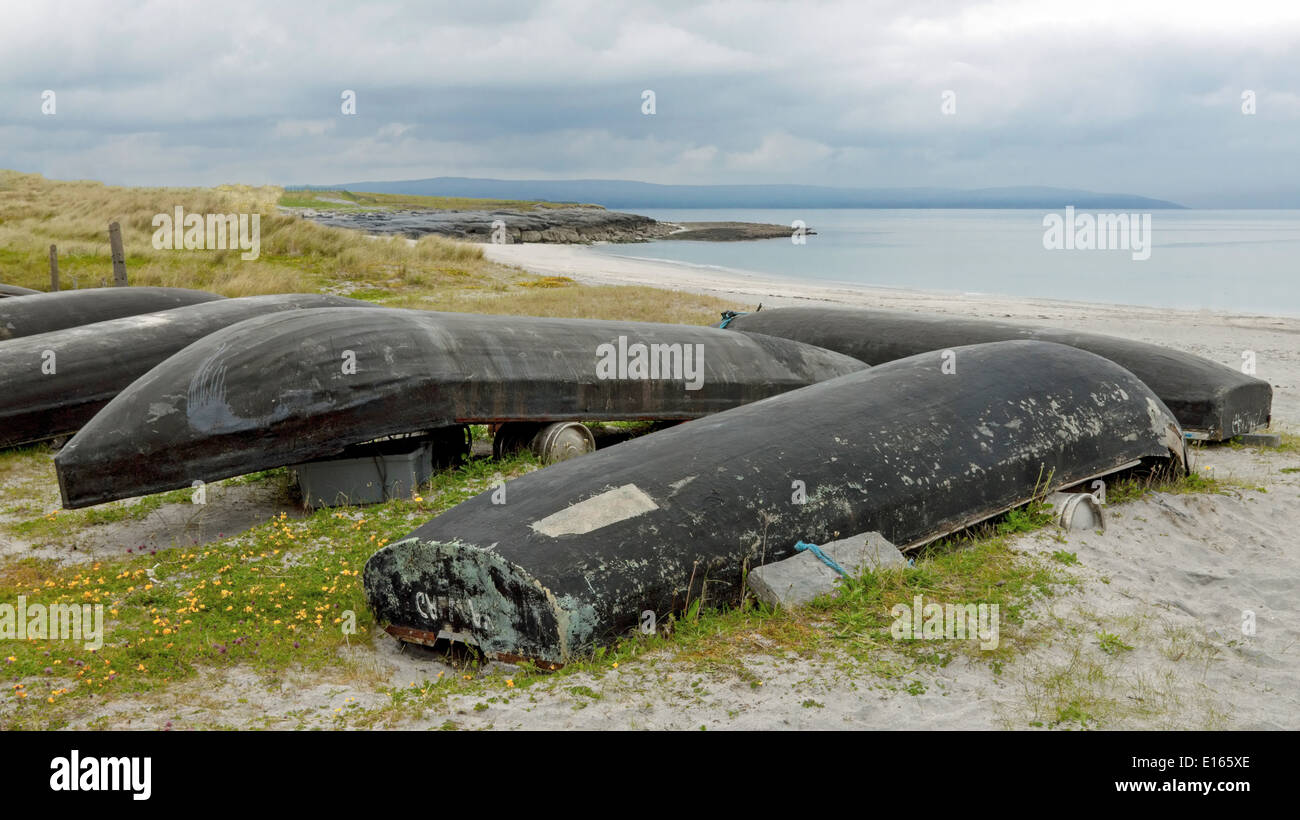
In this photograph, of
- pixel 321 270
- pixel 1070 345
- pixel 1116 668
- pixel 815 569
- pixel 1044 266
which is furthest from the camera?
pixel 1044 266

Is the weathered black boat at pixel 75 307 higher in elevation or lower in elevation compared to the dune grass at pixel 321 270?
lower

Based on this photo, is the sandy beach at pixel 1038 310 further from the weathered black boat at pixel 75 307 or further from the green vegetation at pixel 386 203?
the green vegetation at pixel 386 203

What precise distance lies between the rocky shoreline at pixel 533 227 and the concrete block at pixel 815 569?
152ft

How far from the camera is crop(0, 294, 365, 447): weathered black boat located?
36.4 ft

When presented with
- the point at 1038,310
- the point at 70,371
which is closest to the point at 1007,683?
the point at 70,371

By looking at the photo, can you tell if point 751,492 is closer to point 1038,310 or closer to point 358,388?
point 358,388

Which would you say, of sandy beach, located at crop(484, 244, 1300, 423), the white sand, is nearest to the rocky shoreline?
sandy beach, located at crop(484, 244, 1300, 423)

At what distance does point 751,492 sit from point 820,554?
585 millimetres

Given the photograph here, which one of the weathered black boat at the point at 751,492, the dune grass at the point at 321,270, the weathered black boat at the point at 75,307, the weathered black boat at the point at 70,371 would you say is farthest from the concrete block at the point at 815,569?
the dune grass at the point at 321,270

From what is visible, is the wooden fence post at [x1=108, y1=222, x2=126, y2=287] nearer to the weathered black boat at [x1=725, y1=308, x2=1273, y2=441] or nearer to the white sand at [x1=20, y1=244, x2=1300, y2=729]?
the weathered black boat at [x1=725, y1=308, x2=1273, y2=441]

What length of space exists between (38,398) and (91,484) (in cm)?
422

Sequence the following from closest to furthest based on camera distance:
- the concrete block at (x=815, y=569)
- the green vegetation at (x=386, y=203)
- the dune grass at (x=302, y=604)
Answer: the dune grass at (x=302, y=604) → the concrete block at (x=815, y=569) → the green vegetation at (x=386, y=203)

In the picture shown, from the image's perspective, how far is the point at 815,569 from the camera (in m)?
6.14

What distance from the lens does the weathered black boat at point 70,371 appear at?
1109 cm
